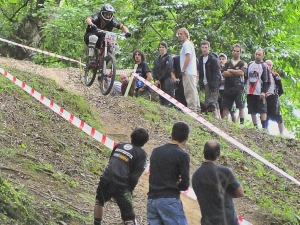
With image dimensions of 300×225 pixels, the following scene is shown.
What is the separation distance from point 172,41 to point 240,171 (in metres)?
7.69

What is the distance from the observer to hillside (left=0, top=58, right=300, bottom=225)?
731 centimetres

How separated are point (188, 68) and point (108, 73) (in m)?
2.31

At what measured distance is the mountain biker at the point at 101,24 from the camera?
10855 millimetres

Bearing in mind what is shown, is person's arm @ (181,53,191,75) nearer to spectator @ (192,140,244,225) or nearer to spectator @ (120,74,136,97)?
spectator @ (120,74,136,97)

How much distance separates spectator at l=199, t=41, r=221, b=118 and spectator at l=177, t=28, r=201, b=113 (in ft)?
1.07

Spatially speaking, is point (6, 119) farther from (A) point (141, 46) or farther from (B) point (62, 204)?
(A) point (141, 46)

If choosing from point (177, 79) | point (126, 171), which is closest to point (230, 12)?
point (177, 79)

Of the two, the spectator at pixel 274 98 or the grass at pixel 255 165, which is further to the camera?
the spectator at pixel 274 98

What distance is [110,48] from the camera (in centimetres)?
1112

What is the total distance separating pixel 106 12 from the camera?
10.9 m

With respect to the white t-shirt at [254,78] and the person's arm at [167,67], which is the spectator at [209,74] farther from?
the white t-shirt at [254,78]

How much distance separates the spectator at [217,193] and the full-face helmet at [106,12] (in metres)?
5.60

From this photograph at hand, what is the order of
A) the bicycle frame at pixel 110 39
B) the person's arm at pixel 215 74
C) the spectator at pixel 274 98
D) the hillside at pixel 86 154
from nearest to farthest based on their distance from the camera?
the hillside at pixel 86 154 → the bicycle frame at pixel 110 39 → the person's arm at pixel 215 74 → the spectator at pixel 274 98

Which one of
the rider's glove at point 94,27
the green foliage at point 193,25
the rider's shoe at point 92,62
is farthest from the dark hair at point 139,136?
the green foliage at point 193,25
